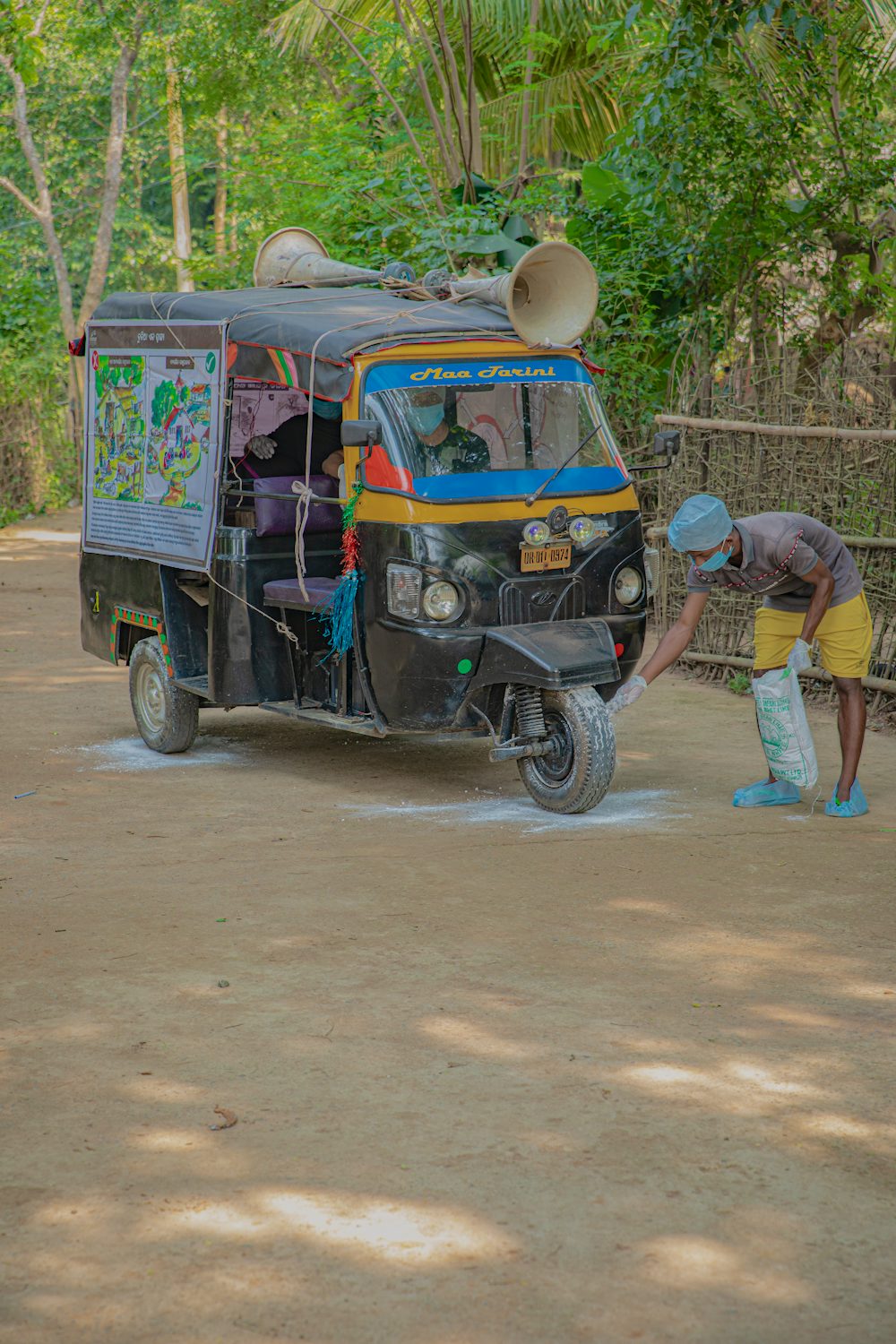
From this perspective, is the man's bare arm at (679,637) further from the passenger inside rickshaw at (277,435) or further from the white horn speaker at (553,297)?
the passenger inside rickshaw at (277,435)

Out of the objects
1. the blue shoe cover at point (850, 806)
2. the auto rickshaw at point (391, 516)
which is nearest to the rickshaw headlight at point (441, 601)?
the auto rickshaw at point (391, 516)

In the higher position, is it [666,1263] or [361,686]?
[361,686]

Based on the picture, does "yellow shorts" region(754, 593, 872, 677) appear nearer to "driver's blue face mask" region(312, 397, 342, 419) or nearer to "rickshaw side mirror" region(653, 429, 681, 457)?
"rickshaw side mirror" region(653, 429, 681, 457)

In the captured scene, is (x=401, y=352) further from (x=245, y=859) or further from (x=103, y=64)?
(x=103, y=64)

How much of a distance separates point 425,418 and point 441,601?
0.87 meters

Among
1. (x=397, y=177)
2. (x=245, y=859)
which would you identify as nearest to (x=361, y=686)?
(x=245, y=859)

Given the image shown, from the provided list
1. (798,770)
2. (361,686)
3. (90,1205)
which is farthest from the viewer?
(361,686)

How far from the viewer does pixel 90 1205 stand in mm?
3414

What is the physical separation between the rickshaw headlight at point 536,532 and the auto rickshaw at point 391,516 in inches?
0.4

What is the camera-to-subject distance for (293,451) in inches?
324

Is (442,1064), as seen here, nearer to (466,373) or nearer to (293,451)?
(466,373)

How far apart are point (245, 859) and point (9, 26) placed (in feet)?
36.5

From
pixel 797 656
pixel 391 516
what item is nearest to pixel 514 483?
pixel 391 516

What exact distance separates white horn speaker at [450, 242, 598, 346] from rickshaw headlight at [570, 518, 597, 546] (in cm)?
87
